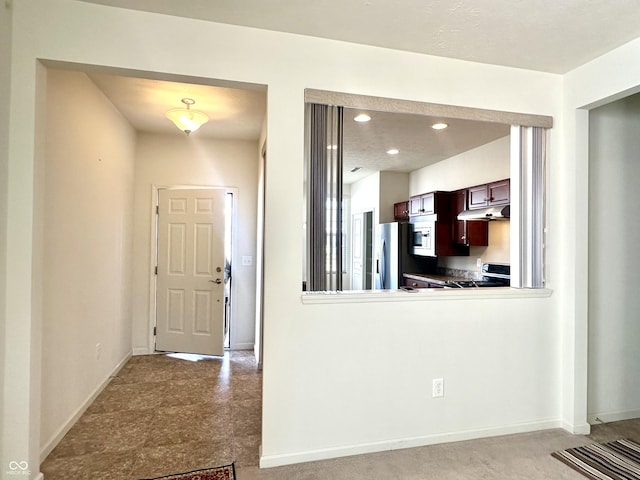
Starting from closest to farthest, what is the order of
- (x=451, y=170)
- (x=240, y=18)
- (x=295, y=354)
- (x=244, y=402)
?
(x=240, y=18)
(x=295, y=354)
(x=244, y=402)
(x=451, y=170)

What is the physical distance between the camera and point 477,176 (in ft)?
14.2

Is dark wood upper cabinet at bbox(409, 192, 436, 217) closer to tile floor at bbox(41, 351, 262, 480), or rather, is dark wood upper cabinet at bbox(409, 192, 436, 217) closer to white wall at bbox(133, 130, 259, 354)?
white wall at bbox(133, 130, 259, 354)

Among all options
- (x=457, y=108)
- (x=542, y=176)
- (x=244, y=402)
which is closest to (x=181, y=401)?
(x=244, y=402)

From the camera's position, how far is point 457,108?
2.42 metres

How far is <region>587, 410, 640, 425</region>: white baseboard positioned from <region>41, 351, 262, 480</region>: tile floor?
2537mm

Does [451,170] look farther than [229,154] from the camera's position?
Yes

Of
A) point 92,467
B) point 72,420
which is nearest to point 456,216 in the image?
point 92,467

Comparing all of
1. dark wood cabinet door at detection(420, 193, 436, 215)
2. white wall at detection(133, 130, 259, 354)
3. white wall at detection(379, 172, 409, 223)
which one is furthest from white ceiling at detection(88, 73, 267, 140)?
white wall at detection(379, 172, 409, 223)

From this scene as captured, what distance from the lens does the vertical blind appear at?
7.23 ft

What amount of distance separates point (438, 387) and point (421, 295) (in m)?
0.64

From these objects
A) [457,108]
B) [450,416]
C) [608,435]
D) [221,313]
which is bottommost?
[608,435]

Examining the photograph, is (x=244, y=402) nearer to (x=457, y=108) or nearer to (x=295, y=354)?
(x=295, y=354)

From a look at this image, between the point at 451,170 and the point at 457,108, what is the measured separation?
8.27 ft

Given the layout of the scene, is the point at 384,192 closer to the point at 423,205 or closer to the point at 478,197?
the point at 423,205
